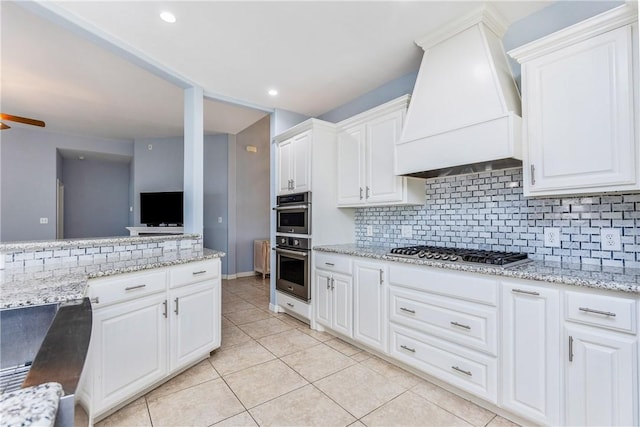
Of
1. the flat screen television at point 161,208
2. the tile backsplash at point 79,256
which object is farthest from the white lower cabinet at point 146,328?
the flat screen television at point 161,208

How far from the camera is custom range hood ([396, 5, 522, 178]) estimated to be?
1.90 meters

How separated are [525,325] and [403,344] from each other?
34.8 inches

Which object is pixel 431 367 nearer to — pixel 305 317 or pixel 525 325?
pixel 525 325

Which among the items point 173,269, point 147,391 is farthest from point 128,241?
point 147,391

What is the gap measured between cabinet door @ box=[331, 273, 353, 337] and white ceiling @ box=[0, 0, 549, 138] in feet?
6.72

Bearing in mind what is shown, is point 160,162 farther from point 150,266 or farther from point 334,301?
point 334,301

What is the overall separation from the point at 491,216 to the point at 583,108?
90 cm

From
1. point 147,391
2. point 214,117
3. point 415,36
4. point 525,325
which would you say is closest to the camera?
point 525,325

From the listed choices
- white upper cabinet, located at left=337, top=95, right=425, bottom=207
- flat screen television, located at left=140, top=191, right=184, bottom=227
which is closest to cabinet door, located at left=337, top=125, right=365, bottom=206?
white upper cabinet, located at left=337, top=95, right=425, bottom=207

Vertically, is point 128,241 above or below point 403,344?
above

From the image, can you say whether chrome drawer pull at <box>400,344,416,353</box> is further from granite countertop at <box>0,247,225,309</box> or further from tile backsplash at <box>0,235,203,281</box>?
granite countertop at <box>0,247,225,309</box>

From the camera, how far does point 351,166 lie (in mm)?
3156

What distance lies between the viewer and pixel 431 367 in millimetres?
2059

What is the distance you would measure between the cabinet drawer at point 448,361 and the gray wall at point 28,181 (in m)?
Result: 6.52
